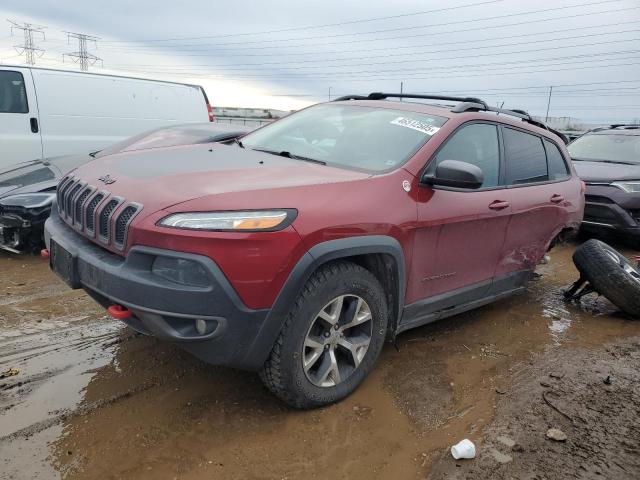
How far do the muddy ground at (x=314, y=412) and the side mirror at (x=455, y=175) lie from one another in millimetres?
1235

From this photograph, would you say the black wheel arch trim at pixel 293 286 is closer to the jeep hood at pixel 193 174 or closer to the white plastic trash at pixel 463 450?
the jeep hood at pixel 193 174

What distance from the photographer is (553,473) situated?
241cm

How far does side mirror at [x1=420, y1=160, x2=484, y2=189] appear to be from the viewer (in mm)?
2977

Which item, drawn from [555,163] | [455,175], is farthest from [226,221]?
[555,163]

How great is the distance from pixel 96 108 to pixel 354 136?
5.94 meters

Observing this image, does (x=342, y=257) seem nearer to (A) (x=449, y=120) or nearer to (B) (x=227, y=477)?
(B) (x=227, y=477)

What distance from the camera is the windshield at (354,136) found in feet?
10.6

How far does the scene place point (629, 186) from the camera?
6832 mm

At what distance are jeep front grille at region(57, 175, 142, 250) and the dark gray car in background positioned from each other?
153 cm

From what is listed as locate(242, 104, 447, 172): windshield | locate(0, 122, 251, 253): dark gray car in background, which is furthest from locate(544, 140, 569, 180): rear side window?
locate(0, 122, 251, 253): dark gray car in background

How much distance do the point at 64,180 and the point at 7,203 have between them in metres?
2.29

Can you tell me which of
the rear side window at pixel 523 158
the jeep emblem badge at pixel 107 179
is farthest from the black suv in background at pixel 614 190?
the jeep emblem badge at pixel 107 179

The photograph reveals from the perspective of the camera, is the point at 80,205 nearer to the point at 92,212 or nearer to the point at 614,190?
the point at 92,212

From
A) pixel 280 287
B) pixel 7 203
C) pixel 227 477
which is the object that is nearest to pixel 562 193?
pixel 280 287
